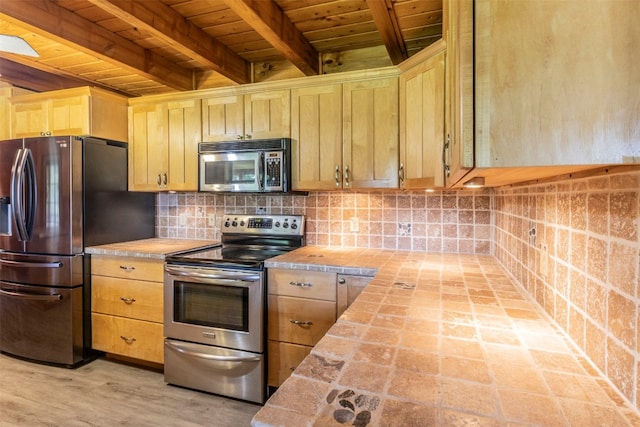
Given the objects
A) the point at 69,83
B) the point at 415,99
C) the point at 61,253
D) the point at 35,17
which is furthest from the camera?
the point at 69,83

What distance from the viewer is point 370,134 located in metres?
2.17

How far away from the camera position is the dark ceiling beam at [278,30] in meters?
1.71

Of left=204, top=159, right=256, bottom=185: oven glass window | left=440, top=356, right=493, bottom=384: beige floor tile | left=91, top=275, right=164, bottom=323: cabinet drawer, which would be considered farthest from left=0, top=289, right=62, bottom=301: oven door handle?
left=440, top=356, right=493, bottom=384: beige floor tile

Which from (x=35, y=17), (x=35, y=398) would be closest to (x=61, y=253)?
A: (x=35, y=398)

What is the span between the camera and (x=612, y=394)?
66 cm

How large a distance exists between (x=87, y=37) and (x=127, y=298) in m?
1.79

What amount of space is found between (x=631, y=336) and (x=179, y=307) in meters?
2.26

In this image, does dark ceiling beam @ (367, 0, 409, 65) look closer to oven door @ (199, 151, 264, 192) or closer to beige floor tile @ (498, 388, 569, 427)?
oven door @ (199, 151, 264, 192)

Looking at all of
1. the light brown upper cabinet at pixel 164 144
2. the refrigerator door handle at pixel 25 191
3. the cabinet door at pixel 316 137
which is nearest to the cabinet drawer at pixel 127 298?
the refrigerator door handle at pixel 25 191

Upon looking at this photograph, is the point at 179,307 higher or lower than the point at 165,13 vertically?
lower

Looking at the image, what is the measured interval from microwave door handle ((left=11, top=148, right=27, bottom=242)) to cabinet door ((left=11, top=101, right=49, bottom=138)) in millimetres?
349

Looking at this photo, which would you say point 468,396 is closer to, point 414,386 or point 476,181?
point 414,386

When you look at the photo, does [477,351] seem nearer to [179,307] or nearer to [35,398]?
[179,307]

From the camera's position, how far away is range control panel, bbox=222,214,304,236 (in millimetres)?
2596
